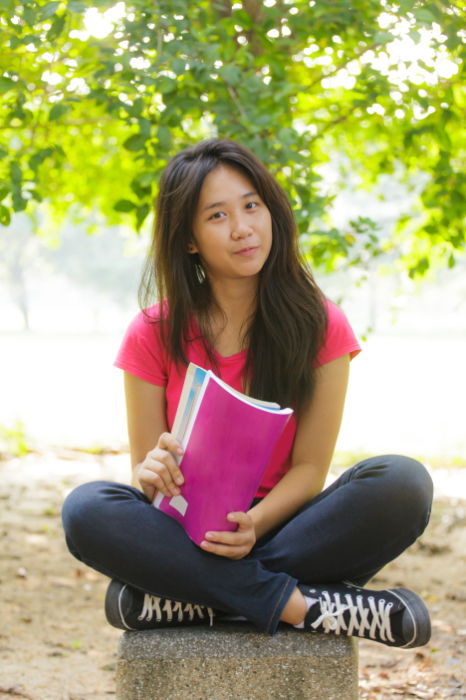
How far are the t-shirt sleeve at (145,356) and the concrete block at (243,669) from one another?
27.6 inches

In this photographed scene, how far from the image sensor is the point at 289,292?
7.65 feet

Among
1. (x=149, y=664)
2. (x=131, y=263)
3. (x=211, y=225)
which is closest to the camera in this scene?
(x=149, y=664)

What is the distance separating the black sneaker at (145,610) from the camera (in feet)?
6.59

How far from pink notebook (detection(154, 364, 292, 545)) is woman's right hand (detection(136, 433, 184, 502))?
2cm

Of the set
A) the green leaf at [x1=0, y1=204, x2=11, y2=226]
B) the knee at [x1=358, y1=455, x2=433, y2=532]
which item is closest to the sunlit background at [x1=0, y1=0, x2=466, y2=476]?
the green leaf at [x1=0, y1=204, x2=11, y2=226]

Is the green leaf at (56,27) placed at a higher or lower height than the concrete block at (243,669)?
higher

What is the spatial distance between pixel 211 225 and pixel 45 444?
16.0ft

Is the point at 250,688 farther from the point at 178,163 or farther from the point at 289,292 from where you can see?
the point at 178,163

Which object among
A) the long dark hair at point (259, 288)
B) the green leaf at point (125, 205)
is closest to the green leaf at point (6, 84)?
the green leaf at point (125, 205)

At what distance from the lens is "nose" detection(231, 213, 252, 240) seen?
2197 mm

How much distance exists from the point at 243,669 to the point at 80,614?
1516mm

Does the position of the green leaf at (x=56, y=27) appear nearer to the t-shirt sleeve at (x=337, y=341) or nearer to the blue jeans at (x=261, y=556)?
the t-shirt sleeve at (x=337, y=341)

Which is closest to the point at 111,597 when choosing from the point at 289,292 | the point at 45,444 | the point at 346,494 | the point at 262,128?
the point at 346,494

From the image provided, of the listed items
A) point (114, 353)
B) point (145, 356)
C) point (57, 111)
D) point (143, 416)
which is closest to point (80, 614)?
point (143, 416)
